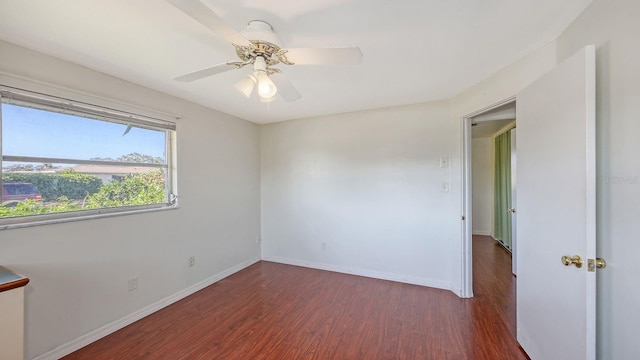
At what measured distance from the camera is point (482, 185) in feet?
19.3

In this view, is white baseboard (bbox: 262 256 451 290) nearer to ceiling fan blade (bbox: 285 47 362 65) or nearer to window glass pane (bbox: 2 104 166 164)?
window glass pane (bbox: 2 104 166 164)

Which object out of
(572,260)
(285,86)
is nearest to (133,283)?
(285,86)

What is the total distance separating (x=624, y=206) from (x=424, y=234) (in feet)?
6.54

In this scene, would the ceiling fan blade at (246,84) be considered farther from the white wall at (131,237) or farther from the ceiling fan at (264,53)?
the white wall at (131,237)

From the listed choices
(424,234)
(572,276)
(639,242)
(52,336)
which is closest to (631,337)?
(572,276)

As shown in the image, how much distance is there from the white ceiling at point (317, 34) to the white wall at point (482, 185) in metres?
4.30

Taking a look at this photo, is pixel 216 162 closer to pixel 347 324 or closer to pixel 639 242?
pixel 347 324

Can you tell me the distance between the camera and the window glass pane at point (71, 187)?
1683 millimetres

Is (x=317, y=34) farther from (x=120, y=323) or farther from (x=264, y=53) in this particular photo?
(x=120, y=323)

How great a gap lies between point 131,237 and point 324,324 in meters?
2.00

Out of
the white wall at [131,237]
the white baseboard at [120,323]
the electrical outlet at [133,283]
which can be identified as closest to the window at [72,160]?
the white wall at [131,237]

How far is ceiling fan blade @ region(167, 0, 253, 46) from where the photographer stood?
35.3 inches

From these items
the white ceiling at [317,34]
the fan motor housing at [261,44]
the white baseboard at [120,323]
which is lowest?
the white baseboard at [120,323]

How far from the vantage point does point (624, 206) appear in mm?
1153
